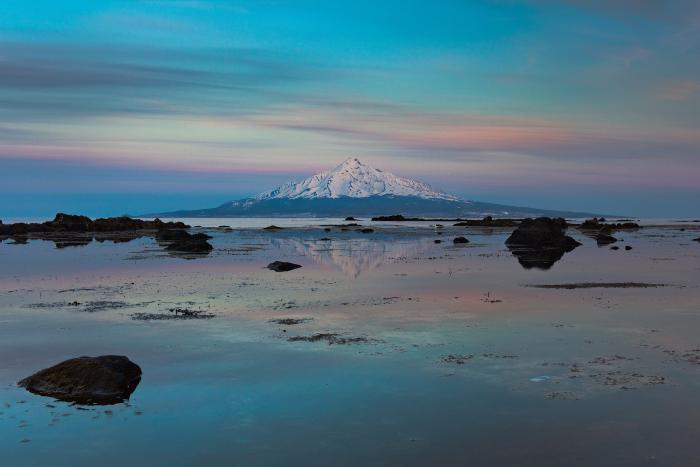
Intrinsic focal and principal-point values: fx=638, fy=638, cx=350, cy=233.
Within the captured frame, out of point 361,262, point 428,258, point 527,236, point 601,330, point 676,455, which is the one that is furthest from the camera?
point 527,236

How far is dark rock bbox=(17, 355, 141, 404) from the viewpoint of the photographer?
13.9m

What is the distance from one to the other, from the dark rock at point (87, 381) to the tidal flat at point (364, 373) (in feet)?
1.07

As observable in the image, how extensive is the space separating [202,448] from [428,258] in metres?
43.7

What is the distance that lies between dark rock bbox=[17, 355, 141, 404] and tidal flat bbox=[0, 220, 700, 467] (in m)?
0.33

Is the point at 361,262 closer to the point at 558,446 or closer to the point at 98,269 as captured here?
the point at 98,269

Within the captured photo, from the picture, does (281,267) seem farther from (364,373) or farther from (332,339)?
(364,373)

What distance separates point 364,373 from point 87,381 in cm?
635

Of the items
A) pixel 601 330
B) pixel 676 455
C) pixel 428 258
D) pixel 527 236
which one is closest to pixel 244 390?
pixel 676 455

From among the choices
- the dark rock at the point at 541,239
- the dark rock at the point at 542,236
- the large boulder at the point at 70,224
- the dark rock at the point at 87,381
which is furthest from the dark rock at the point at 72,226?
the dark rock at the point at 87,381

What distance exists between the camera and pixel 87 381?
14266mm

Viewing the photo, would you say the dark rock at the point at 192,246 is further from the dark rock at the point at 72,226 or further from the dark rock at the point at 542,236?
the dark rock at the point at 72,226

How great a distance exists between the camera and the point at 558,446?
10.7m

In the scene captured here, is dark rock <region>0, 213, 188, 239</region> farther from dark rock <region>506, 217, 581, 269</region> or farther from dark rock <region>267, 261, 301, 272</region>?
dark rock <region>267, 261, 301, 272</region>

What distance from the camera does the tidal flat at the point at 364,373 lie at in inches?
425
